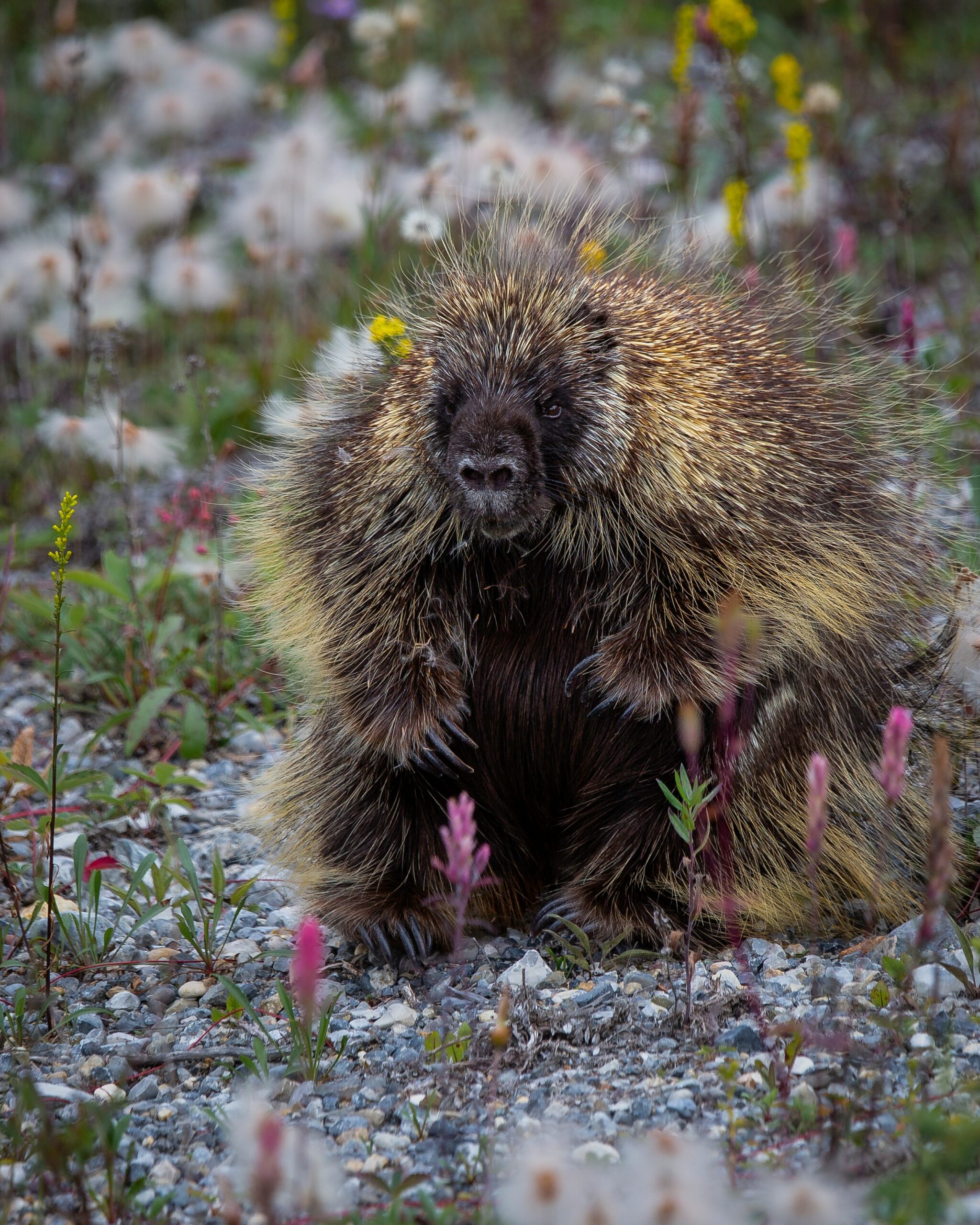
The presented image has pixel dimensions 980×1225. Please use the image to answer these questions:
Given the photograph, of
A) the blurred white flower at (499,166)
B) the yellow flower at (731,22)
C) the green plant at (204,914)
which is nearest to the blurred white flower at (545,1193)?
the green plant at (204,914)

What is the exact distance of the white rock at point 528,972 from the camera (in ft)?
10.6

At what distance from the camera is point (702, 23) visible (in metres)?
5.93

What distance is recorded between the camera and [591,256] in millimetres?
3680

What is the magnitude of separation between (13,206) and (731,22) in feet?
14.4

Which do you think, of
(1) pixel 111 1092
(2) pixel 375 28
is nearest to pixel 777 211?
(2) pixel 375 28

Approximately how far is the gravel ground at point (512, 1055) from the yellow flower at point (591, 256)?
67.5 inches

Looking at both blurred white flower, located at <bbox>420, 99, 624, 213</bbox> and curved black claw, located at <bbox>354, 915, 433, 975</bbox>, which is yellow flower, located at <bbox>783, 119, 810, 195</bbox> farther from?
curved black claw, located at <bbox>354, 915, 433, 975</bbox>

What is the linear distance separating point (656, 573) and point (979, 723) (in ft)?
3.47

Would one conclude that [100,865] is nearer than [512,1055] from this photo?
No

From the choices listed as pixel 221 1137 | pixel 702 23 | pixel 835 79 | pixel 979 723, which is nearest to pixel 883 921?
pixel 979 723

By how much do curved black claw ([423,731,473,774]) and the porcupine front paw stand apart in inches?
14.7

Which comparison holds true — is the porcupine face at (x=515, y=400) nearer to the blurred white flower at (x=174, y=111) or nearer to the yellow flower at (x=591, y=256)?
the yellow flower at (x=591, y=256)

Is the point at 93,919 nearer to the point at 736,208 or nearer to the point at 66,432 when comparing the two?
the point at 66,432

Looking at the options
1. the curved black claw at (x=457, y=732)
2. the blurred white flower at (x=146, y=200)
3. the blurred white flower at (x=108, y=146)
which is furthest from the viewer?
the blurred white flower at (x=108, y=146)
